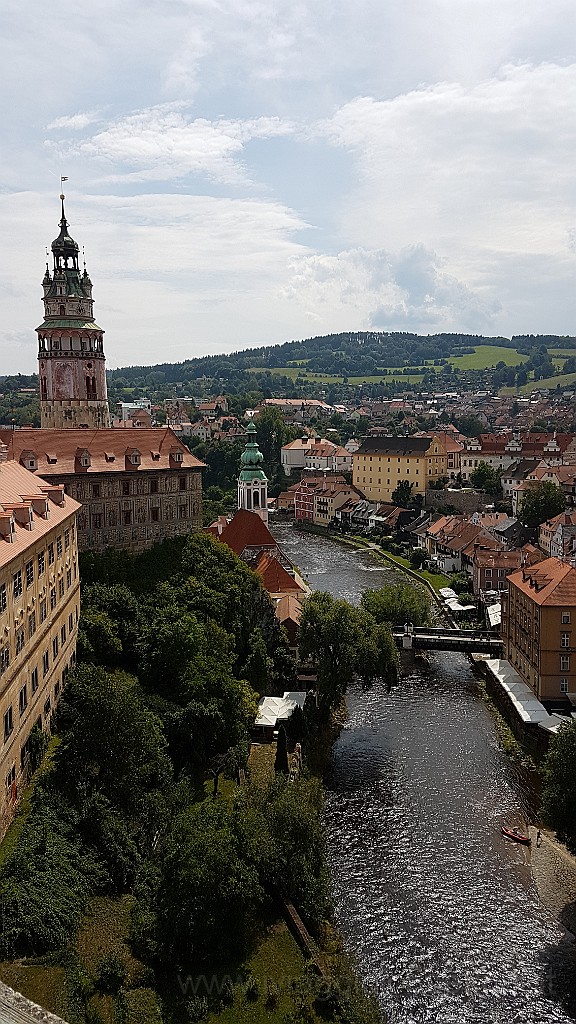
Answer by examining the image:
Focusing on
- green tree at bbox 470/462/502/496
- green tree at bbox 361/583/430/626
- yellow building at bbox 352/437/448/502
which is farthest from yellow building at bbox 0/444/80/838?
green tree at bbox 470/462/502/496

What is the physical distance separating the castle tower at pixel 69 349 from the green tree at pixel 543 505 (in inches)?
1893

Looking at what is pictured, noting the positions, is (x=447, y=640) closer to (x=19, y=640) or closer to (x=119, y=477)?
(x=119, y=477)

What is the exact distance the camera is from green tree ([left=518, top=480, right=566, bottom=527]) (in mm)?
86062

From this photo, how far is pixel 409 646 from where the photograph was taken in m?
52.6

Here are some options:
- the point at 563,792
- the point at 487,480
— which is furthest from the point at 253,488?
the point at 487,480

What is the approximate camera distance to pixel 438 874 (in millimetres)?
31391

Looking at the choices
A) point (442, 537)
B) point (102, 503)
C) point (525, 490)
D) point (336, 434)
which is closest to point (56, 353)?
point (102, 503)

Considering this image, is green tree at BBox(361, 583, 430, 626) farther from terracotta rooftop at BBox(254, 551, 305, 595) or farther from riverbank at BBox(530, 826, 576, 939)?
riverbank at BBox(530, 826, 576, 939)

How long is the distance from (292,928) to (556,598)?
82.4 ft

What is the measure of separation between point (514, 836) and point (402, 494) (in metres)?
79.6

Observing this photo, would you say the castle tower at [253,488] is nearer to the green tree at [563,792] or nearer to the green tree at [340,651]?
the green tree at [340,651]

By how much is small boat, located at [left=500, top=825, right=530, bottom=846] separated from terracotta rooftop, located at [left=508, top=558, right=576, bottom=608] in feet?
47.5

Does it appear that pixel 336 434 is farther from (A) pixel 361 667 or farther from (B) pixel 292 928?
(B) pixel 292 928

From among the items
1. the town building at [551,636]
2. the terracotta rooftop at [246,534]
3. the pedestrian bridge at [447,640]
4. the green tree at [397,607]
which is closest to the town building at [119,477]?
the terracotta rooftop at [246,534]
